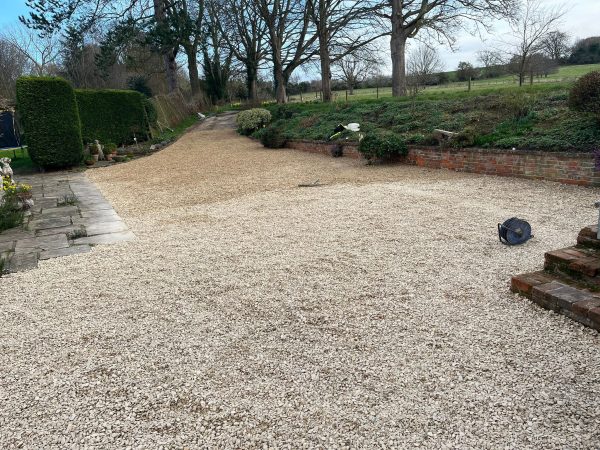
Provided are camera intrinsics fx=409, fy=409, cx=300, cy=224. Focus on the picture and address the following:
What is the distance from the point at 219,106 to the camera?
3028 cm

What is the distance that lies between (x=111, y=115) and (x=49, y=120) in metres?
3.51

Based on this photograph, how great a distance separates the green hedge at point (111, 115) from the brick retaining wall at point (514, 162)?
10044mm

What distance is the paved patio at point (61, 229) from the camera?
4.45 metres

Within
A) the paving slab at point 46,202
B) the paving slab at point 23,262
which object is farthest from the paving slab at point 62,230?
the paving slab at point 46,202

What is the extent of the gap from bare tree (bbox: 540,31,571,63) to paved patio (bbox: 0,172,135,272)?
21.1 m

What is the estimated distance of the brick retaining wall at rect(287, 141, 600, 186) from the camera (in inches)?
243

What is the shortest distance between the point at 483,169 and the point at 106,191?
7263 mm

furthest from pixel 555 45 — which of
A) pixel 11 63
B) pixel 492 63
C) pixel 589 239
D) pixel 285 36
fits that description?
pixel 11 63

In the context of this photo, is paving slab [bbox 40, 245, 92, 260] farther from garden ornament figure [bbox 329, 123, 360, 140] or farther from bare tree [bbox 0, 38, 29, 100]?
bare tree [bbox 0, 38, 29, 100]

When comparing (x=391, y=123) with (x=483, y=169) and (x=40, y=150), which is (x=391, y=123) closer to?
(x=483, y=169)

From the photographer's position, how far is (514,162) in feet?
23.0

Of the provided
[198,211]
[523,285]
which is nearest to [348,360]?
[523,285]

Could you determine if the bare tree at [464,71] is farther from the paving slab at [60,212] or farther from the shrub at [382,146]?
the paving slab at [60,212]

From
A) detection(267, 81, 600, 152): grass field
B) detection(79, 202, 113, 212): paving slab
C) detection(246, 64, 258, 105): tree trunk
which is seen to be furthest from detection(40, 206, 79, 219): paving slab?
detection(246, 64, 258, 105): tree trunk
